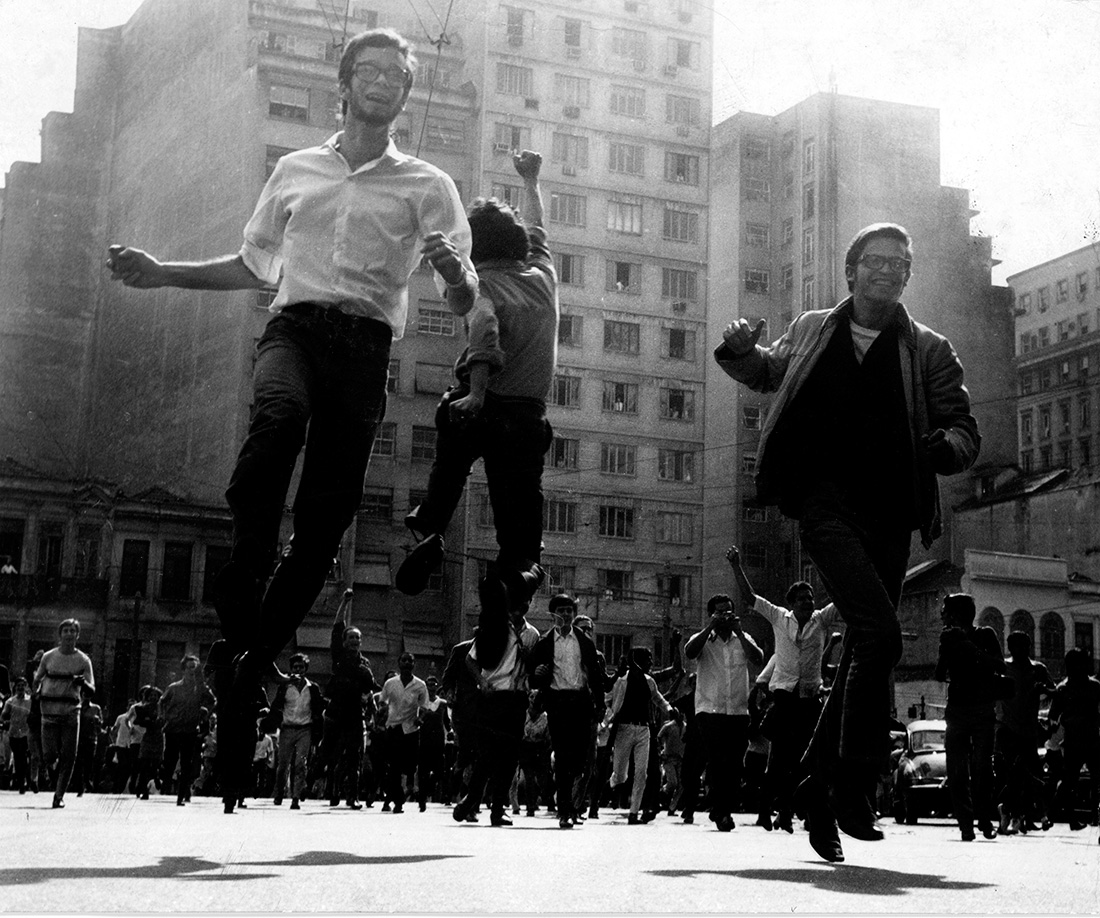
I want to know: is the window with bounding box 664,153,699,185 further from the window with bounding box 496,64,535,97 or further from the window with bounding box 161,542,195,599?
the window with bounding box 161,542,195,599

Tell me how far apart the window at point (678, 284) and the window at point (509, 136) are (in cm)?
785

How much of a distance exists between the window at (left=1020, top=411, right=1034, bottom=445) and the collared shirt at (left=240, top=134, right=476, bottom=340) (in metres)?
79.7

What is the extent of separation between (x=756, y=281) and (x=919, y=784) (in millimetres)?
42656

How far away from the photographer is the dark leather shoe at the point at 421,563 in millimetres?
6926

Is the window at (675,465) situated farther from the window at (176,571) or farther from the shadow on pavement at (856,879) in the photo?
the shadow on pavement at (856,879)

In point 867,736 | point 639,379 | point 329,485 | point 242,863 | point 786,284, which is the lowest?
point 242,863

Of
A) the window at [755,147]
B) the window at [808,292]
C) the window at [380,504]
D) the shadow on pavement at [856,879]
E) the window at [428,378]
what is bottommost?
the shadow on pavement at [856,879]

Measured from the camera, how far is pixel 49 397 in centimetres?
5500

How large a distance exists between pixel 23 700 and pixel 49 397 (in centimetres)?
3305

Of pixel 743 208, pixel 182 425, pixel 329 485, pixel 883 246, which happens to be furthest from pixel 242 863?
pixel 743 208

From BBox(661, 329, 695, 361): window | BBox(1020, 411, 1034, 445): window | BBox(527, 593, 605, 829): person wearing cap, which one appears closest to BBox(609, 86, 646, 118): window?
BBox(661, 329, 695, 361): window

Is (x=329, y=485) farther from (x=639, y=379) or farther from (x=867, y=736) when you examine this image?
(x=639, y=379)

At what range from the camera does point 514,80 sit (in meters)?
62.7

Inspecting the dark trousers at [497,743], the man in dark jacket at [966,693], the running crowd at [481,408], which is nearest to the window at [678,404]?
the dark trousers at [497,743]
